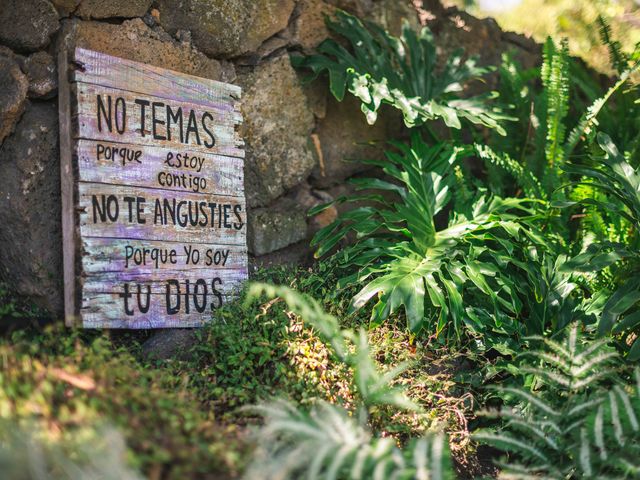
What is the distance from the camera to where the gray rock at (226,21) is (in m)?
3.10

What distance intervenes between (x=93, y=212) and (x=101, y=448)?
1.26 metres

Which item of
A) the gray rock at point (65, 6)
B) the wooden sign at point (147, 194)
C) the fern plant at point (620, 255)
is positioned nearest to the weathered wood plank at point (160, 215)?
the wooden sign at point (147, 194)

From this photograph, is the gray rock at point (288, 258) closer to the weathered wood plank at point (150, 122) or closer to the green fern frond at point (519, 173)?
the weathered wood plank at point (150, 122)

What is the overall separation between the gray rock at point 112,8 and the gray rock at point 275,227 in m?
1.04

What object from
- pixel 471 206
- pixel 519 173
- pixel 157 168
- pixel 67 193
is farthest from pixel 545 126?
pixel 67 193

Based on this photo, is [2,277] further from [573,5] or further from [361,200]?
[573,5]

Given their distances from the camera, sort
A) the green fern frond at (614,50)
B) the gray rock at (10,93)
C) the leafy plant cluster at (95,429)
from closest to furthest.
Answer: the leafy plant cluster at (95,429)
the gray rock at (10,93)
the green fern frond at (614,50)

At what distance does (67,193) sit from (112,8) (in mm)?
828

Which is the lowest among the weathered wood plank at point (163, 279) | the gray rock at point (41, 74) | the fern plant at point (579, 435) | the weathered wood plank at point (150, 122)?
the fern plant at point (579, 435)

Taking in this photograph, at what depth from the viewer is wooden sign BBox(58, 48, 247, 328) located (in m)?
2.60

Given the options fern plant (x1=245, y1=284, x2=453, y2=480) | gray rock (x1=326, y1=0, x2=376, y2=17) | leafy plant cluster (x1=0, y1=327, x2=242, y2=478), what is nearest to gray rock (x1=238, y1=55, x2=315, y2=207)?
gray rock (x1=326, y1=0, x2=376, y2=17)

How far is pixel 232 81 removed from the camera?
3273 millimetres

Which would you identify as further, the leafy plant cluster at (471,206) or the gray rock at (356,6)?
the gray rock at (356,6)

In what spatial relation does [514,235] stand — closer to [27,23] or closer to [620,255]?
[620,255]
